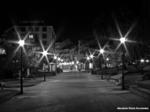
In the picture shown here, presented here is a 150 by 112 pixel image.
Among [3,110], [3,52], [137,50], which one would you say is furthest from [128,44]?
[3,110]

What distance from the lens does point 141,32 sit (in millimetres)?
40531

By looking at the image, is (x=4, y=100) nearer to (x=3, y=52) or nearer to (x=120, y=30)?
(x=120, y=30)

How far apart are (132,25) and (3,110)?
32615mm

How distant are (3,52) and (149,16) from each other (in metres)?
28.8

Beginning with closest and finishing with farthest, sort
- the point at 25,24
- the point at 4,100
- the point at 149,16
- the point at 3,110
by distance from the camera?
1. the point at 3,110
2. the point at 4,100
3. the point at 149,16
4. the point at 25,24

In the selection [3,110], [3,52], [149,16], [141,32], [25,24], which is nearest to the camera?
[3,110]

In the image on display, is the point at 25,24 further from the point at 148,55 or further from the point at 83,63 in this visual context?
the point at 148,55

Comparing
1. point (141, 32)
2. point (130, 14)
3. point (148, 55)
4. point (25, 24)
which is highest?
point (25, 24)

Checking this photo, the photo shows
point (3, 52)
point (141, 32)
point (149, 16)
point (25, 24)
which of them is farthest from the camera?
point (25, 24)

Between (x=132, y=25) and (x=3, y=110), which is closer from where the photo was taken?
(x=3, y=110)

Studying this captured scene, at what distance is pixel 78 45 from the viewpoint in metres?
120

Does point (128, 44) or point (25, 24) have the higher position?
point (25, 24)

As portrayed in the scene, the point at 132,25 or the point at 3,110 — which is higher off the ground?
the point at 132,25

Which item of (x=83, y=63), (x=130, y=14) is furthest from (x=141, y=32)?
(x=83, y=63)
